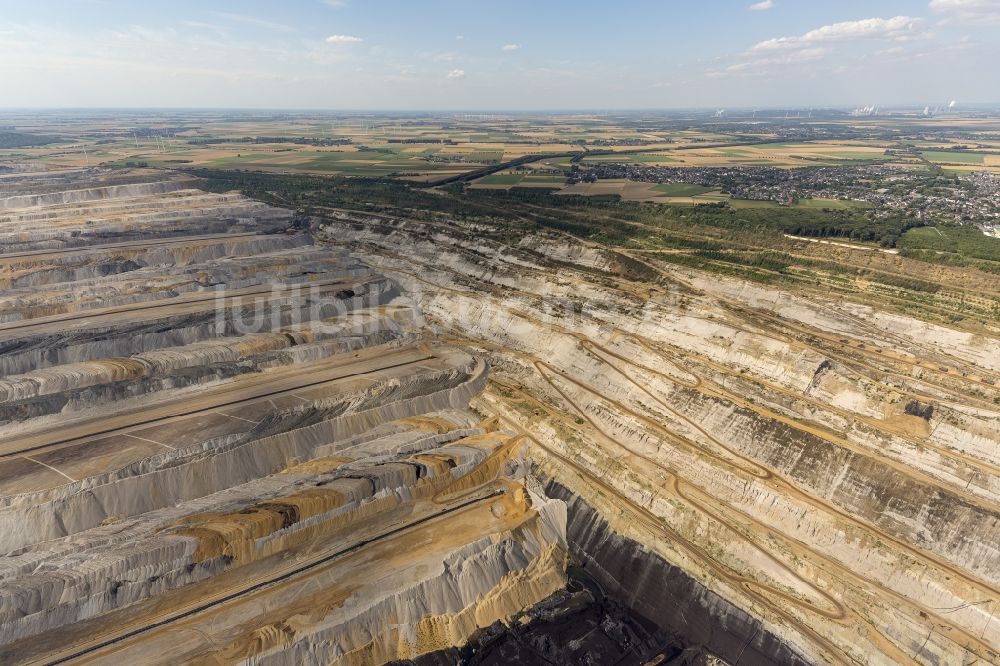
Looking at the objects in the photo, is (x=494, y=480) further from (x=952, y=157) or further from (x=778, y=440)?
(x=952, y=157)

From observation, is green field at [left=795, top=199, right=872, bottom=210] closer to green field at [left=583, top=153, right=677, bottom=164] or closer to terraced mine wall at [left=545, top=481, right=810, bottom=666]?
green field at [left=583, top=153, right=677, bottom=164]

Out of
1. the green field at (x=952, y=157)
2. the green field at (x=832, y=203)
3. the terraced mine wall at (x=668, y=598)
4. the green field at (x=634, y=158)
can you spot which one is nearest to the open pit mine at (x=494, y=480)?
the terraced mine wall at (x=668, y=598)

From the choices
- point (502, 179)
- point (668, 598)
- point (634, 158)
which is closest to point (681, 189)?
point (502, 179)

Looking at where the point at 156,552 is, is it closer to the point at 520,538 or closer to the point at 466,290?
the point at 520,538

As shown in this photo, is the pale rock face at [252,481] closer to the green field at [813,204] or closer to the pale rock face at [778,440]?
the pale rock face at [778,440]

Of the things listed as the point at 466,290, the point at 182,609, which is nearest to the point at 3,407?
the point at 182,609
